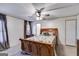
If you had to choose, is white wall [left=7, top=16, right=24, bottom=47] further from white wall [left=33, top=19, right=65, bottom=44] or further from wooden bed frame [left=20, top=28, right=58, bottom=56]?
white wall [left=33, top=19, right=65, bottom=44]

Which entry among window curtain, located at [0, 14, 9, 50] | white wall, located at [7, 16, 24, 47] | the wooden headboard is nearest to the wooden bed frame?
the wooden headboard

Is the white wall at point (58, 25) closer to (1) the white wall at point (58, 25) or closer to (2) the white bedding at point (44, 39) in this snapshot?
(1) the white wall at point (58, 25)

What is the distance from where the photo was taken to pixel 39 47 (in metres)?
1.50

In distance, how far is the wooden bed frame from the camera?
4.77 ft

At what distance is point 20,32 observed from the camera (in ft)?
5.03

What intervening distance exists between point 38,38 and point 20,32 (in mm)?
289

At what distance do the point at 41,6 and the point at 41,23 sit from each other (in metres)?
0.25

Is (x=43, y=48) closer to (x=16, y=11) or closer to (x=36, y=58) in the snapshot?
(x=36, y=58)

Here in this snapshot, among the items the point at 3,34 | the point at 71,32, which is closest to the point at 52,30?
the point at 71,32

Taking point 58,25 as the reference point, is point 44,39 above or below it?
below

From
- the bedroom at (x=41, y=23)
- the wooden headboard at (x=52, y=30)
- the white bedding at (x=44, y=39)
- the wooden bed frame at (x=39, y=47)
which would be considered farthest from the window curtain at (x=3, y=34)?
the wooden headboard at (x=52, y=30)

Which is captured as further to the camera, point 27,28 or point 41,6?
point 27,28

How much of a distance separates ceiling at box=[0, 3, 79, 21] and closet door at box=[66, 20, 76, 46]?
0.13 meters

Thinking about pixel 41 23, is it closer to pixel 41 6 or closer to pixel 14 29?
pixel 41 6
